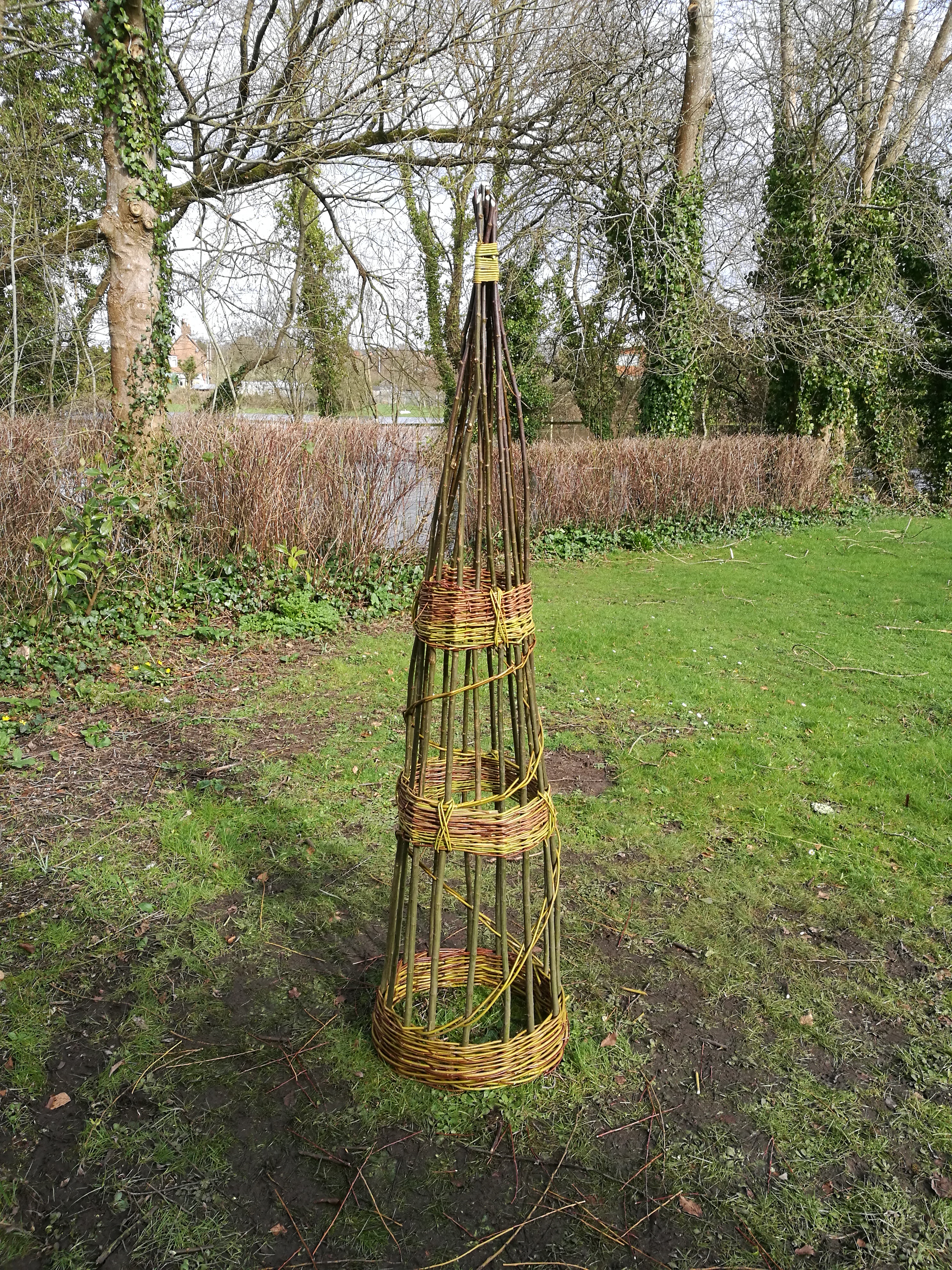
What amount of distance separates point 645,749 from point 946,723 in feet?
6.51

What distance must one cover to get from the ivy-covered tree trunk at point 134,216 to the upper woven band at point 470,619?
16.2ft

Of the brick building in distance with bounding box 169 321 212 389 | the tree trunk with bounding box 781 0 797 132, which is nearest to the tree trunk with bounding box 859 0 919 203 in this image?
the tree trunk with bounding box 781 0 797 132

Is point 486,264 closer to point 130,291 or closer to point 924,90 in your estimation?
point 130,291

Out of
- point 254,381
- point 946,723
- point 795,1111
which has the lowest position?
point 795,1111

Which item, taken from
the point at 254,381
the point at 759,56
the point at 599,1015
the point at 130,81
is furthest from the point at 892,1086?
the point at 759,56

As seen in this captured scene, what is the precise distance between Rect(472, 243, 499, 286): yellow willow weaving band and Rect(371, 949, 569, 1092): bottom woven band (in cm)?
181

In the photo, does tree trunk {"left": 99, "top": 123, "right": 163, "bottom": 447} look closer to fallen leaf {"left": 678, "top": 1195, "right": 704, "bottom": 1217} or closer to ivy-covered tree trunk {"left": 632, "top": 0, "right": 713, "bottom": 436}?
fallen leaf {"left": 678, "top": 1195, "right": 704, "bottom": 1217}

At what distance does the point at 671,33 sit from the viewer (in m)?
11.8

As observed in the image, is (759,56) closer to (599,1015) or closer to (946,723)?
(946,723)

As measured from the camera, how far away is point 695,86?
11.7 m

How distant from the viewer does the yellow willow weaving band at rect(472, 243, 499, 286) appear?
2.01 m

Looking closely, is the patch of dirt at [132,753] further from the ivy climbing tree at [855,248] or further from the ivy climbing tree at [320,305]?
the ivy climbing tree at [855,248]

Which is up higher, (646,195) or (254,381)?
(646,195)

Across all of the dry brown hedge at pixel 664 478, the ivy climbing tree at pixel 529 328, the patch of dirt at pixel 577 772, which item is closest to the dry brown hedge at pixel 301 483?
the dry brown hedge at pixel 664 478
